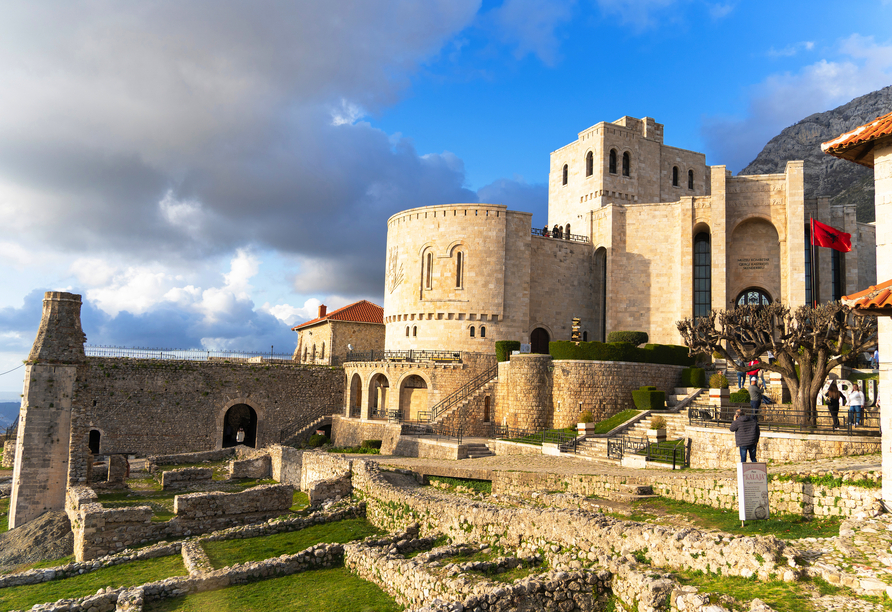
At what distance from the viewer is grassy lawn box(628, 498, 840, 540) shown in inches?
377

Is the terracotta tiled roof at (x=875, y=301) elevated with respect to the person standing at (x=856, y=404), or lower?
elevated

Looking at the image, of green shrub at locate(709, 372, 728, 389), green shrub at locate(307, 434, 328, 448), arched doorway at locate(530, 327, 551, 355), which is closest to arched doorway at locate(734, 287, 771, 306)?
green shrub at locate(709, 372, 728, 389)

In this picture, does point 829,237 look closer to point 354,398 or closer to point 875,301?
point 875,301

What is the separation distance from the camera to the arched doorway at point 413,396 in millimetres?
35000

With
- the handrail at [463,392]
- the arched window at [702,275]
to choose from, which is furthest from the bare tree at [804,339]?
the arched window at [702,275]

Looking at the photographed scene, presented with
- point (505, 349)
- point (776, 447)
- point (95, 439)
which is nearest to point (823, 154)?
point (505, 349)

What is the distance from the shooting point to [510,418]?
2909cm

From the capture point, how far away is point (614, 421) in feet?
83.3

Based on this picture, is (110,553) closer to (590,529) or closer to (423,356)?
(590,529)

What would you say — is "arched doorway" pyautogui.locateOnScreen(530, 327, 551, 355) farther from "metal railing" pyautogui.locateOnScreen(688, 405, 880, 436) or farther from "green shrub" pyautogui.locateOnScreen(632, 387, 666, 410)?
"metal railing" pyautogui.locateOnScreen(688, 405, 880, 436)

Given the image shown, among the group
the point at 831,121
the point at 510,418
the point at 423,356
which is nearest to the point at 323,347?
the point at 423,356

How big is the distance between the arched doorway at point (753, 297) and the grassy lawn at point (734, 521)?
2566cm

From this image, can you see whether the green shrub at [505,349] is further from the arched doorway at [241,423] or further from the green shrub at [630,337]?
the arched doorway at [241,423]

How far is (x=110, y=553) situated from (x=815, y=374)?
751 inches
